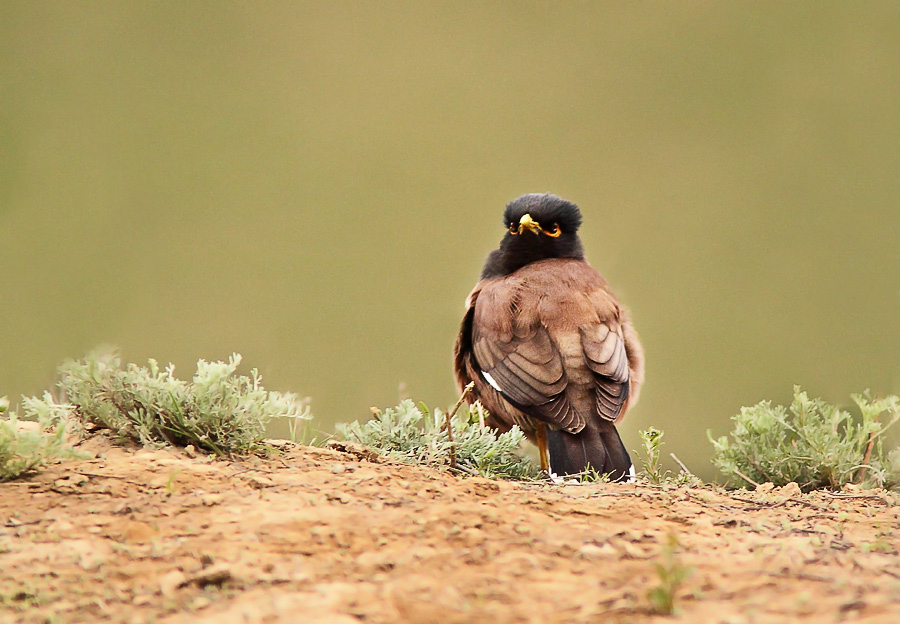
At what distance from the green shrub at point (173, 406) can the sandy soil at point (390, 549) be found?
0.41 ft

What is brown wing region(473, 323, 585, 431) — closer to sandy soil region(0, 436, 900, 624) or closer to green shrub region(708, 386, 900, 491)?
green shrub region(708, 386, 900, 491)

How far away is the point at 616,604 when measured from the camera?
210 centimetres

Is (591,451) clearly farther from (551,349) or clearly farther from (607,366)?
(551,349)

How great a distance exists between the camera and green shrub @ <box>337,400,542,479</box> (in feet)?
13.3

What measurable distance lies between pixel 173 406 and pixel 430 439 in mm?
1263

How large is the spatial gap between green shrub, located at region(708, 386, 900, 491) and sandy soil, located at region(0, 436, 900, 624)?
102 centimetres

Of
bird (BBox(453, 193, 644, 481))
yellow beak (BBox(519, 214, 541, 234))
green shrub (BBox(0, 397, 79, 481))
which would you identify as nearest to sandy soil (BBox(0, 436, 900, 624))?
green shrub (BBox(0, 397, 79, 481))

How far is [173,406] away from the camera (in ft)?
11.7

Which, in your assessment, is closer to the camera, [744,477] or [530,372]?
[744,477]

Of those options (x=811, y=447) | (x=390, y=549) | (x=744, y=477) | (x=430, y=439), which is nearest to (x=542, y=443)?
(x=744, y=477)

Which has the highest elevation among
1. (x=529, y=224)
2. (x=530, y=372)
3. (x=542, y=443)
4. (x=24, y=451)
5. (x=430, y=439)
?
(x=529, y=224)

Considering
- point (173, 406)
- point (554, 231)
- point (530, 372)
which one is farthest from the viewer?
point (554, 231)

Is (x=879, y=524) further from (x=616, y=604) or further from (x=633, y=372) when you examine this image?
(x=633, y=372)

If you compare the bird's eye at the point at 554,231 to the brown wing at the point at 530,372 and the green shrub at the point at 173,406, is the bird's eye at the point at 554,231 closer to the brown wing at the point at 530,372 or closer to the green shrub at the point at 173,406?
the brown wing at the point at 530,372
